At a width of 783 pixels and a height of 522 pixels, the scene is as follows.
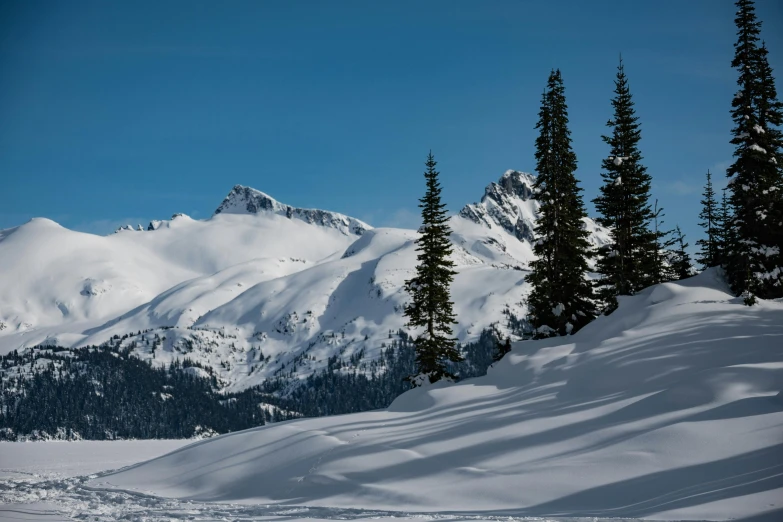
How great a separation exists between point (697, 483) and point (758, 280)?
1980cm

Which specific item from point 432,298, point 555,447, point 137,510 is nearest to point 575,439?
point 555,447

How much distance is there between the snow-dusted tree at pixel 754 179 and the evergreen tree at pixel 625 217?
6479mm

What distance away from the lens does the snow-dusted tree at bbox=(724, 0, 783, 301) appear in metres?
30.8

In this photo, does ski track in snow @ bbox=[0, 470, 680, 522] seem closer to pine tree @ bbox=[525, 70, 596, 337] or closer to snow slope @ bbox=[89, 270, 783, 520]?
snow slope @ bbox=[89, 270, 783, 520]

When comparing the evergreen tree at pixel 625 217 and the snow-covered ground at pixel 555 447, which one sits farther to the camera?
the evergreen tree at pixel 625 217

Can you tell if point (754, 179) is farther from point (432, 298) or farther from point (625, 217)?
point (432, 298)

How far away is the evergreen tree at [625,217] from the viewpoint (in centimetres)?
3897

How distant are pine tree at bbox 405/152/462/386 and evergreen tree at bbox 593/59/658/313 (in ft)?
35.9

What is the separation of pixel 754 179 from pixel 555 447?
75.9 ft

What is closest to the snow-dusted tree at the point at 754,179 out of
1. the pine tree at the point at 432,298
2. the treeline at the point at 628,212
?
the treeline at the point at 628,212

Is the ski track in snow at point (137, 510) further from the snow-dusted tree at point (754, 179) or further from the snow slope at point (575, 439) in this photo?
the snow-dusted tree at point (754, 179)

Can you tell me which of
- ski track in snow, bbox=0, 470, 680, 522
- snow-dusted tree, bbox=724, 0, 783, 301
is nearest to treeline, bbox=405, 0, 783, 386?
snow-dusted tree, bbox=724, 0, 783, 301

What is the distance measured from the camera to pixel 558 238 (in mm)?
38250

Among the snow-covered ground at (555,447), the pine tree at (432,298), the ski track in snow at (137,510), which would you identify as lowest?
the ski track in snow at (137,510)
